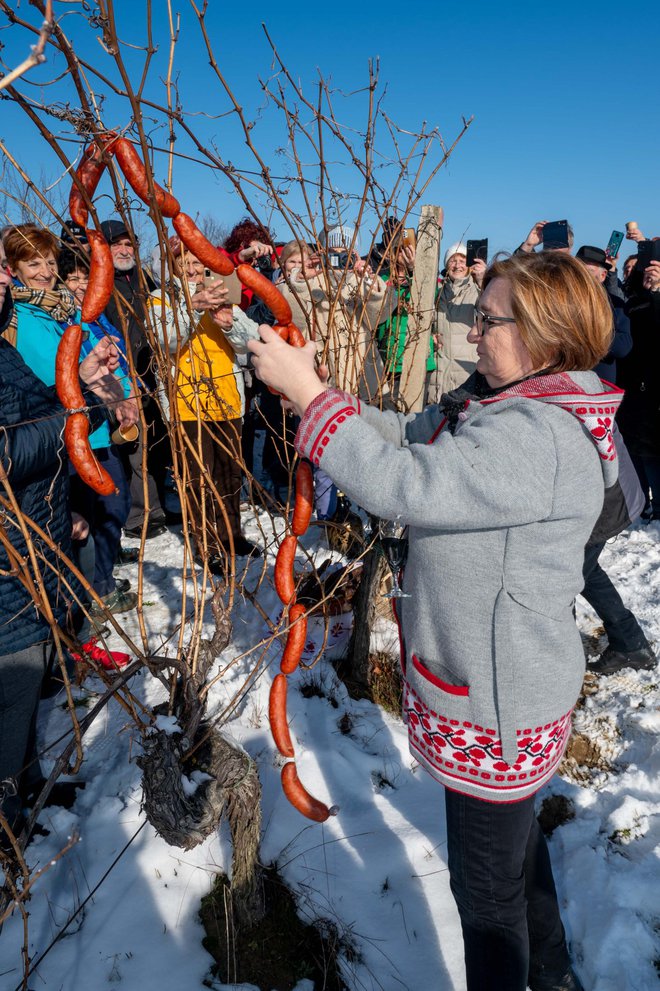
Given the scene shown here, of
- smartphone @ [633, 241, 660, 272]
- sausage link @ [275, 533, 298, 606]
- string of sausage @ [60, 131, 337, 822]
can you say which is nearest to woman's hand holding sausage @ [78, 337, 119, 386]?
string of sausage @ [60, 131, 337, 822]

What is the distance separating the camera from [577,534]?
133 centimetres

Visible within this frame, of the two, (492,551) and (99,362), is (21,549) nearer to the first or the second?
(99,362)

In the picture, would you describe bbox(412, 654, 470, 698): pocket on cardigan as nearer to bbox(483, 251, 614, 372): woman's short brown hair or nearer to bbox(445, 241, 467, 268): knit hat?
bbox(483, 251, 614, 372): woman's short brown hair

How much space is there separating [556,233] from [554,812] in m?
3.93

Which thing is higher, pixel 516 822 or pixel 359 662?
pixel 516 822

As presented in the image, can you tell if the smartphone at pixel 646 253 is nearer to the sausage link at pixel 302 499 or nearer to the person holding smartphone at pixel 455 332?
the person holding smartphone at pixel 455 332

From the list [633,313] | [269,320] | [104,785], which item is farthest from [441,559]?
[633,313]

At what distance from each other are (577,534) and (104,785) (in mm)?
2146

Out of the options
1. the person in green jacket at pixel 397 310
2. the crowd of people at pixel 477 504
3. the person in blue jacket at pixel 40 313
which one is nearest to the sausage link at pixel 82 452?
the crowd of people at pixel 477 504

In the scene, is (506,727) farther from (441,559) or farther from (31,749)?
(31,749)

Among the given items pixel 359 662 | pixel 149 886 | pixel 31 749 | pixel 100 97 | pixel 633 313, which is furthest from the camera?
pixel 633 313

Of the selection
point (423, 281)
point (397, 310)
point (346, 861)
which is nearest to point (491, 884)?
point (346, 861)

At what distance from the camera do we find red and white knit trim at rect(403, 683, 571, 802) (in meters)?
1.38

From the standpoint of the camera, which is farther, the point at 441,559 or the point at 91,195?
the point at 441,559
